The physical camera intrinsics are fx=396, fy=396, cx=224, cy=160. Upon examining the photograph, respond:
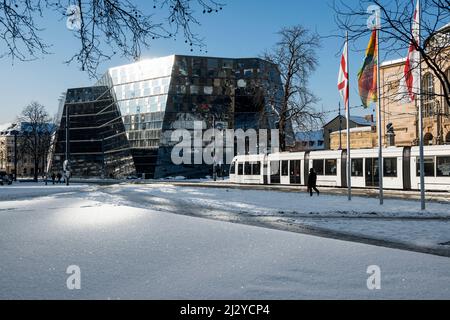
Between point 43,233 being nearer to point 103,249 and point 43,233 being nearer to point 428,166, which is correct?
point 103,249

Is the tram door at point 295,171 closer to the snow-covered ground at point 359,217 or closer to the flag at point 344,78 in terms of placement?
the flag at point 344,78

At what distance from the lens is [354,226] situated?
1180 cm

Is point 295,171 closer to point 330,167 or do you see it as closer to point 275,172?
point 275,172

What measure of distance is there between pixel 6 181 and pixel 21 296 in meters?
49.7

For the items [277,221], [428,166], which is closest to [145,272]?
[277,221]

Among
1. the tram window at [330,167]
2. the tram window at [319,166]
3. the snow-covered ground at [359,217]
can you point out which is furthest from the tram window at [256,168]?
the snow-covered ground at [359,217]

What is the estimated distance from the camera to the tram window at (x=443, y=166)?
2297cm

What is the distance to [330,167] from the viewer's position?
29.5 meters

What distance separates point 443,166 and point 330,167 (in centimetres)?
804

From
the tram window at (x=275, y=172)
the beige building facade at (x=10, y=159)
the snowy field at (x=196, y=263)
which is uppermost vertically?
the beige building facade at (x=10, y=159)

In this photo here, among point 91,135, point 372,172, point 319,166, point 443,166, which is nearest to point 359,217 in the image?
point 443,166

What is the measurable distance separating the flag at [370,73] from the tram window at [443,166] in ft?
28.2

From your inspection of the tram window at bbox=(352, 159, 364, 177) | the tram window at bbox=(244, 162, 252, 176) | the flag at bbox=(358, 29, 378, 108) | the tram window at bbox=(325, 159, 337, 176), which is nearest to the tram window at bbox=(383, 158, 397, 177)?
the tram window at bbox=(352, 159, 364, 177)

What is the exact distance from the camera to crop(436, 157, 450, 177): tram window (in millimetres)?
22969
